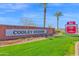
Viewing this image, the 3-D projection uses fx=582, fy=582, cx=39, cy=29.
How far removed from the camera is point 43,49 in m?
6.52

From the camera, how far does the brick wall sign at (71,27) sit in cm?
655

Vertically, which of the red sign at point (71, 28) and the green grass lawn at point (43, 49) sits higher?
the red sign at point (71, 28)

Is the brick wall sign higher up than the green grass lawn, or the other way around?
the brick wall sign

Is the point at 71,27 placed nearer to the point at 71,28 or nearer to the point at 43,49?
the point at 71,28

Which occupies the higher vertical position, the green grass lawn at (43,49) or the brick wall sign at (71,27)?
the brick wall sign at (71,27)

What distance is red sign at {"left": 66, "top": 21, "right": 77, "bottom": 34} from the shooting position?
258 inches

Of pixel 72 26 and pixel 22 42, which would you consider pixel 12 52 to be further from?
pixel 72 26

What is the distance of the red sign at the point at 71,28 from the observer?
6551 mm

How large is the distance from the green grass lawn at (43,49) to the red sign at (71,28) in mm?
91

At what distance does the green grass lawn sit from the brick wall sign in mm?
91

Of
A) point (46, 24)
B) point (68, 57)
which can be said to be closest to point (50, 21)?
point (46, 24)

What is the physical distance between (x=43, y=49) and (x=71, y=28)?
1.31 feet

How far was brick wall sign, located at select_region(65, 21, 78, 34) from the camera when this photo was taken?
6547 mm

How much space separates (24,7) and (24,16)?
0.10 metres
